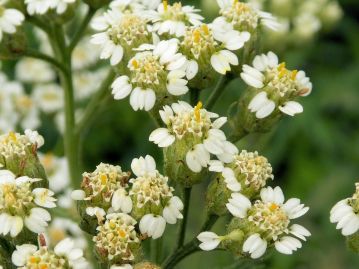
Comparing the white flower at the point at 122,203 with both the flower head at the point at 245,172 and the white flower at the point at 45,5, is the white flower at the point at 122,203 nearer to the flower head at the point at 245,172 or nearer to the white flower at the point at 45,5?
the flower head at the point at 245,172

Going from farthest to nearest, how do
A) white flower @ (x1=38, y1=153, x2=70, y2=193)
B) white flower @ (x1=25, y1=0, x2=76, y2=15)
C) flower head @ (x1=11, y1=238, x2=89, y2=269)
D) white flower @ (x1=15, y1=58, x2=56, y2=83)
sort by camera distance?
1. white flower @ (x1=15, y1=58, x2=56, y2=83)
2. white flower @ (x1=38, y1=153, x2=70, y2=193)
3. white flower @ (x1=25, y1=0, x2=76, y2=15)
4. flower head @ (x1=11, y1=238, x2=89, y2=269)

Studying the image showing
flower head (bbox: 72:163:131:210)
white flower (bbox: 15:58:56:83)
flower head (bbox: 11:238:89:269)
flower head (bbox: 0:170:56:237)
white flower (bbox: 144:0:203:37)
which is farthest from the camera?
white flower (bbox: 15:58:56:83)

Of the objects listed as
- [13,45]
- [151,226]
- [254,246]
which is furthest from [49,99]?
[254,246]

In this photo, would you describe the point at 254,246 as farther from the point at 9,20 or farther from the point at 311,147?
the point at 311,147

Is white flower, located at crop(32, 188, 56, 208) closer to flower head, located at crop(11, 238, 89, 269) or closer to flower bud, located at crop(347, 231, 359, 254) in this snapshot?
flower head, located at crop(11, 238, 89, 269)

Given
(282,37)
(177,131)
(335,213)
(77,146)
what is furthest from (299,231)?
(282,37)

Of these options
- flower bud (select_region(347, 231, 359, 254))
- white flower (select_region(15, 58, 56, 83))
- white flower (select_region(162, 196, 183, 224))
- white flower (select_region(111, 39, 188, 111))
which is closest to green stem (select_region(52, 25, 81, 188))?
white flower (select_region(111, 39, 188, 111))

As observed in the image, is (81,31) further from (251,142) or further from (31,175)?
(251,142)
